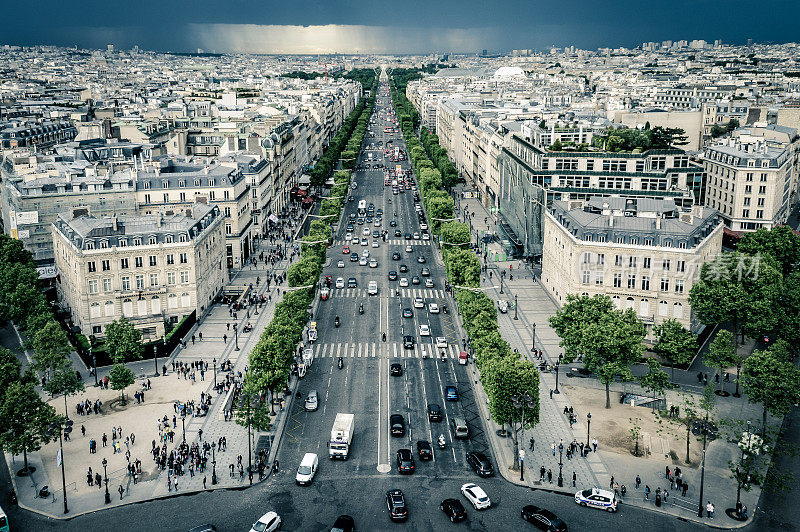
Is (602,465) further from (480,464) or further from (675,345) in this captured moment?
(675,345)

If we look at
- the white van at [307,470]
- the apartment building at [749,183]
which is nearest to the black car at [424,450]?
the white van at [307,470]

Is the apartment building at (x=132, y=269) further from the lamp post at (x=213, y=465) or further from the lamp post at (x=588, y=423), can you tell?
the lamp post at (x=588, y=423)

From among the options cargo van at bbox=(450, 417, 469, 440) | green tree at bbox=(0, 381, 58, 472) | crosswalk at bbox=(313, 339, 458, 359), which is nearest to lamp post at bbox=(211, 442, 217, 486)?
green tree at bbox=(0, 381, 58, 472)

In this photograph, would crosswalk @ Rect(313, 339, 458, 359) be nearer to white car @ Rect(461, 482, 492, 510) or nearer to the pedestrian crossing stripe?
the pedestrian crossing stripe

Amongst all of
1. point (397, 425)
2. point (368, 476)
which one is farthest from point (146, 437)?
point (397, 425)

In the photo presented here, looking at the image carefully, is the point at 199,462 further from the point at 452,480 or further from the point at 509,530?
the point at 509,530

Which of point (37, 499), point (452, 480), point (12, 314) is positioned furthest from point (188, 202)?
point (452, 480)
